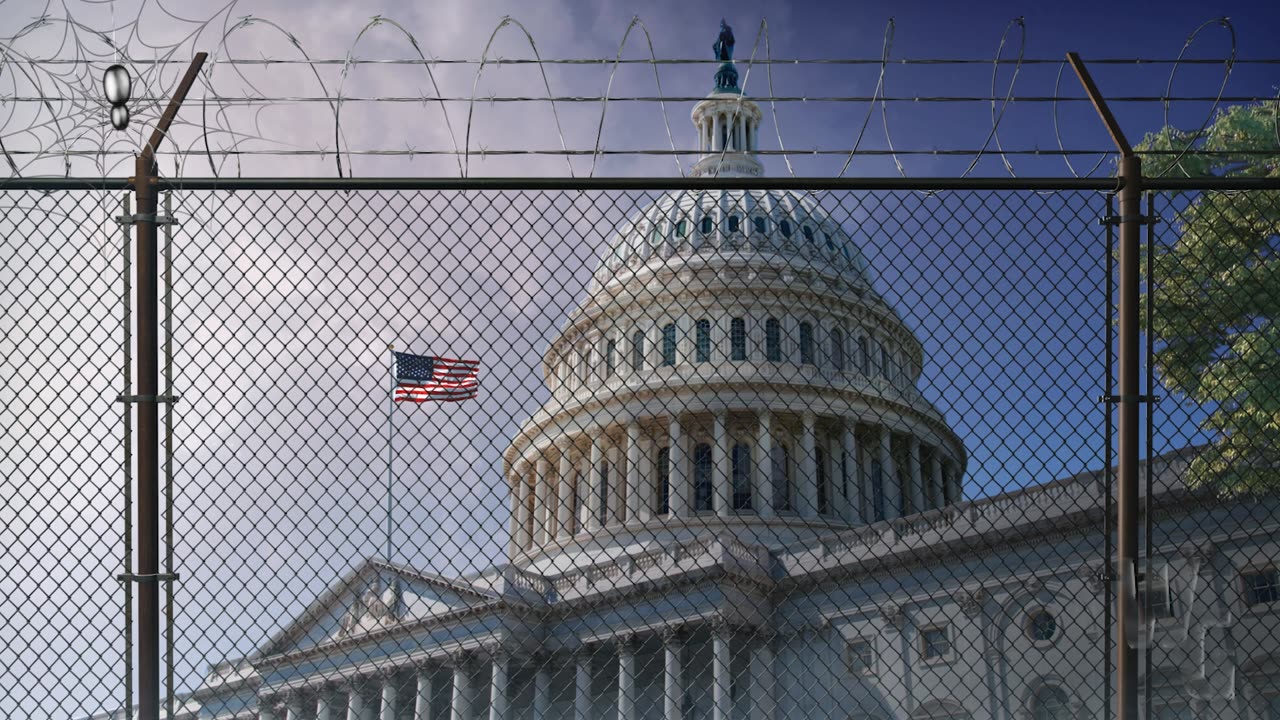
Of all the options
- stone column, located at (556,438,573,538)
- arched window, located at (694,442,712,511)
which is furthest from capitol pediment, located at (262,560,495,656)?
arched window, located at (694,442,712,511)

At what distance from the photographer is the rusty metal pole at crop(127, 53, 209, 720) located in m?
4.94

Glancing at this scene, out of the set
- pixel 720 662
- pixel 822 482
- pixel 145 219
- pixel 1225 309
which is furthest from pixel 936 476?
pixel 145 219

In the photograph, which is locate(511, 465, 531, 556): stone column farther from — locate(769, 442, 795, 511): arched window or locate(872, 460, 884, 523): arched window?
locate(872, 460, 884, 523): arched window

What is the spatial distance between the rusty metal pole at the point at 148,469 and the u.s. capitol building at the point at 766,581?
259 cm

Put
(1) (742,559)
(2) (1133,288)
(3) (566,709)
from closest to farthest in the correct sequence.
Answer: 1. (2) (1133,288)
2. (3) (566,709)
3. (1) (742,559)

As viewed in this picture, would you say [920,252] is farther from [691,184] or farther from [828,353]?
[828,353]

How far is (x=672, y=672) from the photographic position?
39.5m

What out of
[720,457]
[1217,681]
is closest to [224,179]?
[1217,681]

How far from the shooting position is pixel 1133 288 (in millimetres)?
5105

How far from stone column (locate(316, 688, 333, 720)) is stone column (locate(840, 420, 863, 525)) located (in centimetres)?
2243

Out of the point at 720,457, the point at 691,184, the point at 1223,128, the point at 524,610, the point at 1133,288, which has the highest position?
the point at 1223,128

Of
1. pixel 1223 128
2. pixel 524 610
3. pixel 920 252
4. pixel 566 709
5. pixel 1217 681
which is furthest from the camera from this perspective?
pixel 566 709

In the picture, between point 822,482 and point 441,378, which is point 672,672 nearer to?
point 822,482

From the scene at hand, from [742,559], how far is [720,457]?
30.5ft
